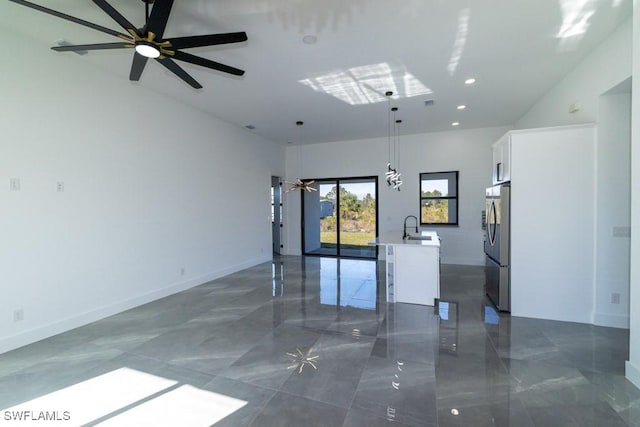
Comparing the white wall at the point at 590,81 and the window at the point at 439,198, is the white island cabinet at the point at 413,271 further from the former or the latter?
the window at the point at 439,198

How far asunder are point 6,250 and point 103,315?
52.3 inches

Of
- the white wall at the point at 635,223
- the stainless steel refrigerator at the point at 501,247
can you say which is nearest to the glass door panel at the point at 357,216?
the stainless steel refrigerator at the point at 501,247

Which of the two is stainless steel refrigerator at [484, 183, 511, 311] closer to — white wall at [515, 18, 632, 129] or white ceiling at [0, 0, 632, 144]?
white wall at [515, 18, 632, 129]

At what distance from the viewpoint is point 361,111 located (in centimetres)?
529

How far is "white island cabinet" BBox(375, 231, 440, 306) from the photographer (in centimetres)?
412

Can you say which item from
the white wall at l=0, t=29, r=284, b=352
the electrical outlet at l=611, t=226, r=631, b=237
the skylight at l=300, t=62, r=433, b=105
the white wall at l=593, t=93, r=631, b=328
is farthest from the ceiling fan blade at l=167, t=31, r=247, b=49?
the electrical outlet at l=611, t=226, r=631, b=237

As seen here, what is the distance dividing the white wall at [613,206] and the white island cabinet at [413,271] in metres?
1.84

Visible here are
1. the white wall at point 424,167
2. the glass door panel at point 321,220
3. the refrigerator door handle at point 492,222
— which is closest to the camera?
the refrigerator door handle at point 492,222

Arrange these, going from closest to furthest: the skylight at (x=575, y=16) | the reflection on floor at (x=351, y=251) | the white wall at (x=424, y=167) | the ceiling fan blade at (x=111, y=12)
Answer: the ceiling fan blade at (x=111, y=12)
the skylight at (x=575, y=16)
the white wall at (x=424, y=167)
the reflection on floor at (x=351, y=251)

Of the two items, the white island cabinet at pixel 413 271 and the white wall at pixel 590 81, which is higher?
the white wall at pixel 590 81

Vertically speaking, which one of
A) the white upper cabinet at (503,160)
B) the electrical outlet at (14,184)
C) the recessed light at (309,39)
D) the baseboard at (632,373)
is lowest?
the baseboard at (632,373)

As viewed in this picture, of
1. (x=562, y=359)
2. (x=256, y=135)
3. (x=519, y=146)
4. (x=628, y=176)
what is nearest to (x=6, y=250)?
(x=256, y=135)

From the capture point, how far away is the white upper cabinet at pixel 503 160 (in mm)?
3809

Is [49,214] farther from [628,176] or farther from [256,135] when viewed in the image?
[628,176]
